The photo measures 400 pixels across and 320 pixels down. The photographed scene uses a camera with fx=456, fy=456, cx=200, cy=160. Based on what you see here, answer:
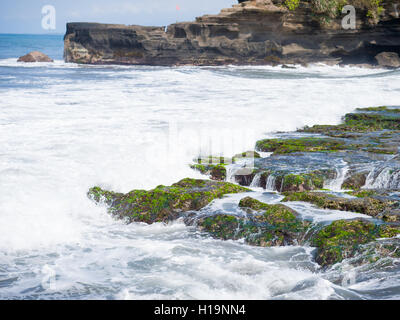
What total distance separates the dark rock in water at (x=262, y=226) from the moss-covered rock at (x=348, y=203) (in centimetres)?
58

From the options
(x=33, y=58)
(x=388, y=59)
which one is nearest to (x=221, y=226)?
(x=388, y=59)

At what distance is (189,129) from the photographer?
11938 millimetres

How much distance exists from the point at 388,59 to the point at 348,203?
34.9 meters

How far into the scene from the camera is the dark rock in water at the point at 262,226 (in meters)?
5.67

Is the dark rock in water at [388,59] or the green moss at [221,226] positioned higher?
the dark rock in water at [388,59]

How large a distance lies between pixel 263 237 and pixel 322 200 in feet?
4.14

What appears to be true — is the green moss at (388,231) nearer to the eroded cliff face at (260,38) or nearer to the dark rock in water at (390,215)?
the dark rock in water at (390,215)

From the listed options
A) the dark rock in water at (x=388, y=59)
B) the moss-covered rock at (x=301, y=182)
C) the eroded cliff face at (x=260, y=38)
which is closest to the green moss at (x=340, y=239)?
the moss-covered rock at (x=301, y=182)

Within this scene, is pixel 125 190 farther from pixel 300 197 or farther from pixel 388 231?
pixel 388 231

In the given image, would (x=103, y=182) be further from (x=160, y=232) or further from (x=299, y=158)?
(x=299, y=158)

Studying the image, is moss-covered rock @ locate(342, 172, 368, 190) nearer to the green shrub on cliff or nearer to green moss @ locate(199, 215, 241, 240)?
green moss @ locate(199, 215, 241, 240)

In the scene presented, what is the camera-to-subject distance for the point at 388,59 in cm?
3728

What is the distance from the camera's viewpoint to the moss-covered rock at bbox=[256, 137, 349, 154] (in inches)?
384
